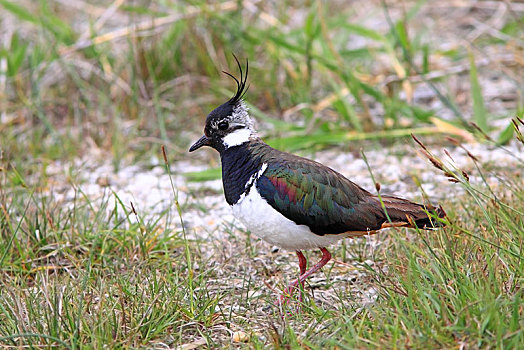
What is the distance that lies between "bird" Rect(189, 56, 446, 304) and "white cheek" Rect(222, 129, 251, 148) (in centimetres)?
15

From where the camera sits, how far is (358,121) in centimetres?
538

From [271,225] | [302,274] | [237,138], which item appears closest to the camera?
[271,225]

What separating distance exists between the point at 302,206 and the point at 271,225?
184 millimetres

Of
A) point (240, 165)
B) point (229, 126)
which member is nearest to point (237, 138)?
point (229, 126)

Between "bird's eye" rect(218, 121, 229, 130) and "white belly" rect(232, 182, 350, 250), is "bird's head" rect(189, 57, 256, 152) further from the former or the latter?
"white belly" rect(232, 182, 350, 250)

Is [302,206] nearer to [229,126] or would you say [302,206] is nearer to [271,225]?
[271,225]

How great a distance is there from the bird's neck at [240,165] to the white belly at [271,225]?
8 cm

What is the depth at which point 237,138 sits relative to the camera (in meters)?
3.68

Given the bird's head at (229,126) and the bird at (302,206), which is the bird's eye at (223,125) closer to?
the bird's head at (229,126)

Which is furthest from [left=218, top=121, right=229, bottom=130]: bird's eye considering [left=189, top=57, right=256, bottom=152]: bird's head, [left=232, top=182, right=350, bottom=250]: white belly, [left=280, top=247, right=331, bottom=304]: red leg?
[left=280, top=247, right=331, bottom=304]: red leg

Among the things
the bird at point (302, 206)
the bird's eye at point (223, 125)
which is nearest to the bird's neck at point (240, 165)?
the bird at point (302, 206)

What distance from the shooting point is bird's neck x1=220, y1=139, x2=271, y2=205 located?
3441 millimetres

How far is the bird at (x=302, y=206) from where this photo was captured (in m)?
3.30

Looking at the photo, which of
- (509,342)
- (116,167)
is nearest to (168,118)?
(116,167)
